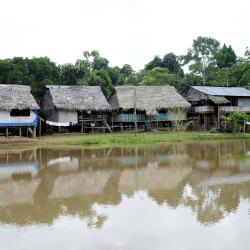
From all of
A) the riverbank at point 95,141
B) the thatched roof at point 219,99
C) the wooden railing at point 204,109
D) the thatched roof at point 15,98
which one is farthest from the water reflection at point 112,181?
the wooden railing at point 204,109

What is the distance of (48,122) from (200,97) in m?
14.6

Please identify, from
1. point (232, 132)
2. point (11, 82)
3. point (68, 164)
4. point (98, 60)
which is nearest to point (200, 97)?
point (232, 132)

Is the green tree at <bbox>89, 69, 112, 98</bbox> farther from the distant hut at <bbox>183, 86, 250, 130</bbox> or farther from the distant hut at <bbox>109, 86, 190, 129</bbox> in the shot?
the distant hut at <bbox>183, 86, 250, 130</bbox>

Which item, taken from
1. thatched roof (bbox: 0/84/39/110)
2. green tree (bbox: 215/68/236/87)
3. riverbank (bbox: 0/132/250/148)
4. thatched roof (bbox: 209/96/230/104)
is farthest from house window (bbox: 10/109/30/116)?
green tree (bbox: 215/68/236/87)

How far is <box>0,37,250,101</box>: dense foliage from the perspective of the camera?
33.6 metres

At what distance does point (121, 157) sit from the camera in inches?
822

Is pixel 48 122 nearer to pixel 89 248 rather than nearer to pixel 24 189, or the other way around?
pixel 24 189

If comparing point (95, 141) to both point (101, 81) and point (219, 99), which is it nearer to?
point (101, 81)

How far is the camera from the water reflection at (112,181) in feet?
33.1

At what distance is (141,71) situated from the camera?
190 feet

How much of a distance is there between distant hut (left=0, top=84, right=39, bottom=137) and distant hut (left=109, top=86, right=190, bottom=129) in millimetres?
8038

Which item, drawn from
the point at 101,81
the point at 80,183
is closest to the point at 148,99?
the point at 101,81

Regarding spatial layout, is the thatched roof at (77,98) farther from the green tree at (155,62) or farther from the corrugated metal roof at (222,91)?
the green tree at (155,62)

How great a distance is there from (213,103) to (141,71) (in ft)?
75.9
